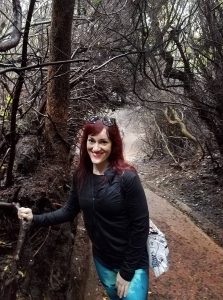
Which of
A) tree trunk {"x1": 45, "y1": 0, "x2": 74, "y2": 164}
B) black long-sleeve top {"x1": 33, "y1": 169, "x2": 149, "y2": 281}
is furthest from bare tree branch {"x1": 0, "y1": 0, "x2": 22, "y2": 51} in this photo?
tree trunk {"x1": 45, "y1": 0, "x2": 74, "y2": 164}

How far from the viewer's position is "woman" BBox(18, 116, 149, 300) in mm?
2596

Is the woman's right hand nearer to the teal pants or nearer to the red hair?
the red hair

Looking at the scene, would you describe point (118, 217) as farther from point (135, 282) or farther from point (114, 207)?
point (135, 282)

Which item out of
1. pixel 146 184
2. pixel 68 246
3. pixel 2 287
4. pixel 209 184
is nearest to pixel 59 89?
pixel 68 246

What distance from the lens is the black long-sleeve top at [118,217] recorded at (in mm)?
2574

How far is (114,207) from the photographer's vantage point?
2.61m

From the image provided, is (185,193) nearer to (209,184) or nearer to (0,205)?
(209,184)

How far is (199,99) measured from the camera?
9156 mm

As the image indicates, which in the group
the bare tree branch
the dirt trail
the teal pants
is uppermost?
the bare tree branch

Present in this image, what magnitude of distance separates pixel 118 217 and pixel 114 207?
9 cm

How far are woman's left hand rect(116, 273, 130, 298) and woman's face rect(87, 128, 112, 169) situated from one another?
0.83m

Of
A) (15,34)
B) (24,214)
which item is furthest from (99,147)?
(15,34)

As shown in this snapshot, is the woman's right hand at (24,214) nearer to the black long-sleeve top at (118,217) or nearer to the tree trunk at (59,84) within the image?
the black long-sleeve top at (118,217)

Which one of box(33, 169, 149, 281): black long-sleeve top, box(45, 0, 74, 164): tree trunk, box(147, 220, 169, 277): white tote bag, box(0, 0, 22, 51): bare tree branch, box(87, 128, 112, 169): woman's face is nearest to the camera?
box(0, 0, 22, 51): bare tree branch
